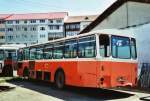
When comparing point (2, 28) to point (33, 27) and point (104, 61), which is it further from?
point (104, 61)

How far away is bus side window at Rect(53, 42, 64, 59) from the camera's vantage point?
17.5m

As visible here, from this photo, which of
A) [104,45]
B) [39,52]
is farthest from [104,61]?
[39,52]

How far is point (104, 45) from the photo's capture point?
47.2 ft

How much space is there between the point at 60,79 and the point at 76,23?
80742 millimetres

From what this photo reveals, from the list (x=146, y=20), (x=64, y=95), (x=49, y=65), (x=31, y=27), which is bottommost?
(x=64, y=95)

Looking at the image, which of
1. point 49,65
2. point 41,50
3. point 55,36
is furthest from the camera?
point 55,36

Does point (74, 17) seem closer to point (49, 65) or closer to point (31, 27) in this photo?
point (31, 27)

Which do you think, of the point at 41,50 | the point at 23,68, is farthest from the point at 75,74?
the point at 23,68

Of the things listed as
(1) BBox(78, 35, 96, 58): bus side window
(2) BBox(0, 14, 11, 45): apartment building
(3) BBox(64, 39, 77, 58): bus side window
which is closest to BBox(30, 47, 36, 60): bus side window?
(3) BBox(64, 39, 77, 58): bus side window

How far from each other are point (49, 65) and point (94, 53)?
5.29 metres

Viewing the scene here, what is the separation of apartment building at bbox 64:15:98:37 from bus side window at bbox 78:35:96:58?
80.9m

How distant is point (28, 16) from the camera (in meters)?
109

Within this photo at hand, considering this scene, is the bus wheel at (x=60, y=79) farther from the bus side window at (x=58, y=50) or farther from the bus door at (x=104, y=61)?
the bus door at (x=104, y=61)

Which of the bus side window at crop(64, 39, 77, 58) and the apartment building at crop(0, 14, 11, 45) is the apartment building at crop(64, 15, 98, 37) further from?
the bus side window at crop(64, 39, 77, 58)
